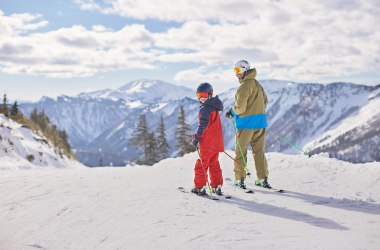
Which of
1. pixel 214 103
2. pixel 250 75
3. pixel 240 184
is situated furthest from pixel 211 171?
pixel 250 75

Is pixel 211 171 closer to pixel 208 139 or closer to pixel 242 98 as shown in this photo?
pixel 208 139

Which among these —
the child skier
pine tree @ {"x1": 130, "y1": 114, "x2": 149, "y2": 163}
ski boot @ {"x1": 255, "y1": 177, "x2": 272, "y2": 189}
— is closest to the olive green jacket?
the child skier

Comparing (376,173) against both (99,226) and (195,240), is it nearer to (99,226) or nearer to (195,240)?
(195,240)

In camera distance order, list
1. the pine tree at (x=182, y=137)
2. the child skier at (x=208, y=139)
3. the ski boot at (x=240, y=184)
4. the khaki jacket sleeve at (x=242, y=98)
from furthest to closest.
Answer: the pine tree at (x=182, y=137), the ski boot at (x=240, y=184), the khaki jacket sleeve at (x=242, y=98), the child skier at (x=208, y=139)

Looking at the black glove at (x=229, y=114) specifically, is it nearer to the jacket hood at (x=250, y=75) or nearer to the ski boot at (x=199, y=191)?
the jacket hood at (x=250, y=75)

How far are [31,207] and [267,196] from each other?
Result: 177 inches

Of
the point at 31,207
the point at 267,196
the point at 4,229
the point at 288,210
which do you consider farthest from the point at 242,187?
the point at 4,229

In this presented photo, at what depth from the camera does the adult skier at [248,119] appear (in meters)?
8.46

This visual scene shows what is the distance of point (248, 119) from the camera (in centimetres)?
870

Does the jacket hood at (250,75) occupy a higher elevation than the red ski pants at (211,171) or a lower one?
higher

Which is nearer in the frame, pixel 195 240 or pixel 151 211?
pixel 195 240

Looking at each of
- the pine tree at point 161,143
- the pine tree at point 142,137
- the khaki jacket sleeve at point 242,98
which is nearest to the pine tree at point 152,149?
the pine tree at point 142,137

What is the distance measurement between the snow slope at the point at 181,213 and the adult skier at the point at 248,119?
0.58 m

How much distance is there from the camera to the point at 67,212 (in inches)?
247
